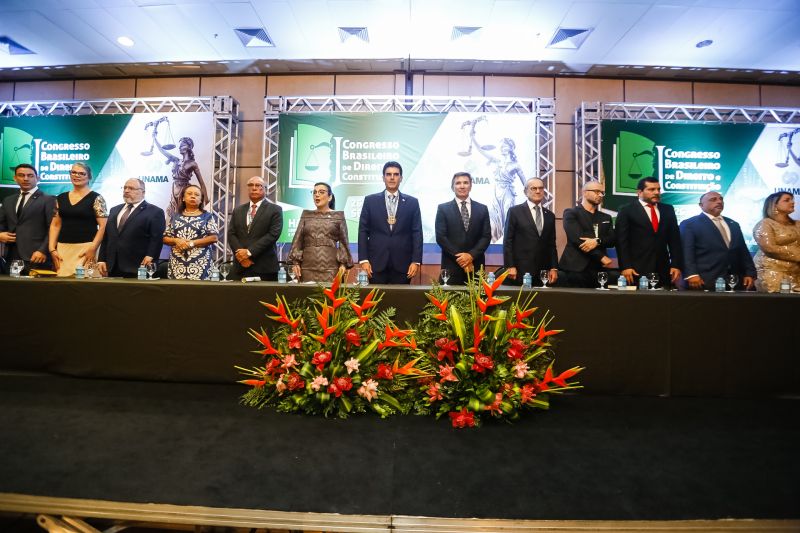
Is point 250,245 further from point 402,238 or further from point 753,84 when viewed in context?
point 753,84

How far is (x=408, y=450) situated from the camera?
4.00 ft

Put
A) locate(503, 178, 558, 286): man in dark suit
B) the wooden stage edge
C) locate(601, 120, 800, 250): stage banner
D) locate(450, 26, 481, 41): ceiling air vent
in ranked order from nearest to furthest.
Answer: the wooden stage edge
locate(503, 178, 558, 286): man in dark suit
locate(450, 26, 481, 41): ceiling air vent
locate(601, 120, 800, 250): stage banner

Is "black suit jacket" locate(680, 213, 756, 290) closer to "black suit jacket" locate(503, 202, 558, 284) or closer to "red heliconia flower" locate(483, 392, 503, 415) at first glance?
"black suit jacket" locate(503, 202, 558, 284)

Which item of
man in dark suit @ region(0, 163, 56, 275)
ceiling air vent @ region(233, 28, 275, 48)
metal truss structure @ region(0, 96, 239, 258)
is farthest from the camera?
metal truss structure @ region(0, 96, 239, 258)

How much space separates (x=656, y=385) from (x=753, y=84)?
545 cm

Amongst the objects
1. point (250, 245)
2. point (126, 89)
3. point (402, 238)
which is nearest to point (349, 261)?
point (402, 238)

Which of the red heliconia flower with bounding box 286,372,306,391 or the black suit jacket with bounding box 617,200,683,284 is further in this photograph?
the black suit jacket with bounding box 617,200,683,284

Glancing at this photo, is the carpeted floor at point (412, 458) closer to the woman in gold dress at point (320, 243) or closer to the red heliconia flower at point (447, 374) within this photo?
the red heliconia flower at point (447, 374)

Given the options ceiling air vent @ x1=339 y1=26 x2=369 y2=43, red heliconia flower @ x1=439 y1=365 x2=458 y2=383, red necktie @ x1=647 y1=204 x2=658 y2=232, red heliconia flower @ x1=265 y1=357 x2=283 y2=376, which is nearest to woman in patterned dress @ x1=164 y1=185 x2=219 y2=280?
red heliconia flower @ x1=265 y1=357 x2=283 y2=376

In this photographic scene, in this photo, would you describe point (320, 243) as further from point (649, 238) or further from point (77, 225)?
point (649, 238)

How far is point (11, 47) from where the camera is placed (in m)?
4.52

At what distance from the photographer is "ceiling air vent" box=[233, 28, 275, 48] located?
4.11m

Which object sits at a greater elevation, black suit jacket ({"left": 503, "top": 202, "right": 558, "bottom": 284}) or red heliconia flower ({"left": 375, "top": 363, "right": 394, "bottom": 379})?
black suit jacket ({"left": 503, "top": 202, "right": 558, "bottom": 284})

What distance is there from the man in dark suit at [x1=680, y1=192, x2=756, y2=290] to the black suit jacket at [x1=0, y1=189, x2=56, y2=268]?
17.7 feet
